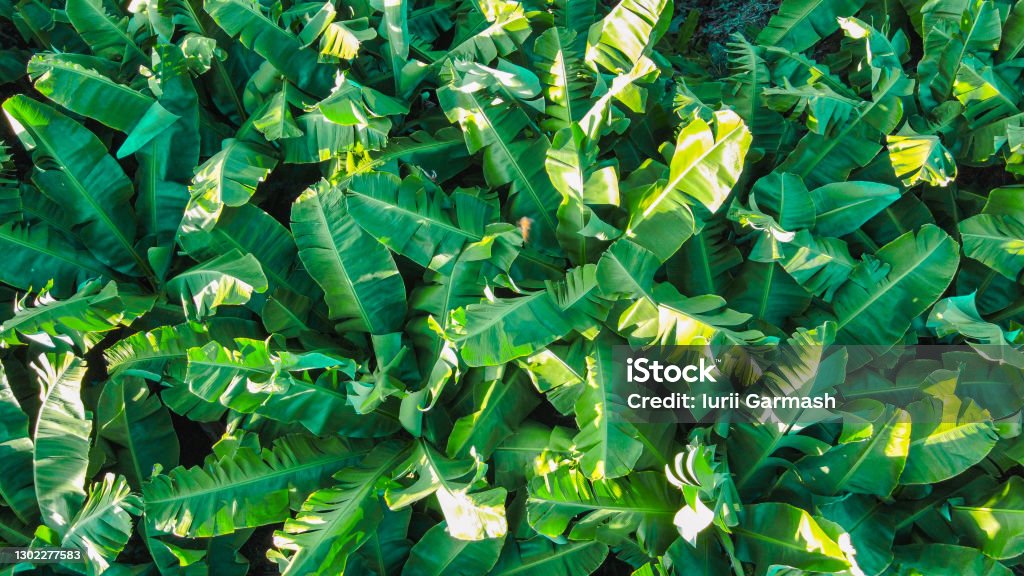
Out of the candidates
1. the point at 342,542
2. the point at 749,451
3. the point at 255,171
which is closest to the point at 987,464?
the point at 749,451

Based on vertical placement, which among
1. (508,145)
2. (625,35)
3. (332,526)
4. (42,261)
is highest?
(625,35)

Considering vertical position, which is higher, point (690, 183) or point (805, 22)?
point (805, 22)

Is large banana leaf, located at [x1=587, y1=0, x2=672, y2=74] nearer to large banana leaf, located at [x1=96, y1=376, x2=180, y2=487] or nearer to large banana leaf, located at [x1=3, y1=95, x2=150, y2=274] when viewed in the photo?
large banana leaf, located at [x1=3, y1=95, x2=150, y2=274]

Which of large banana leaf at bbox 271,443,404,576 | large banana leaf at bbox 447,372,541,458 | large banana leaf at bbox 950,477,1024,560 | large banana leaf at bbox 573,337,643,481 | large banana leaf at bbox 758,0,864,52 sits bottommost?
large banana leaf at bbox 950,477,1024,560

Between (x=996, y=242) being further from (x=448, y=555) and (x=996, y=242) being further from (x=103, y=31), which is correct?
(x=103, y=31)

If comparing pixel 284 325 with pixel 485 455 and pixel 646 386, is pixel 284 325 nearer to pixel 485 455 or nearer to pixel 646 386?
pixel 485 455

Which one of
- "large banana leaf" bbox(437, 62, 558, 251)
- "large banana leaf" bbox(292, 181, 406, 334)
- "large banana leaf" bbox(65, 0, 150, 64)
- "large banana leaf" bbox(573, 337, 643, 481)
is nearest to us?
"large banana leaf" bbox(573, 337, 643, 481)

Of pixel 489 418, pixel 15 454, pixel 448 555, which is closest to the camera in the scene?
pixel 448 555

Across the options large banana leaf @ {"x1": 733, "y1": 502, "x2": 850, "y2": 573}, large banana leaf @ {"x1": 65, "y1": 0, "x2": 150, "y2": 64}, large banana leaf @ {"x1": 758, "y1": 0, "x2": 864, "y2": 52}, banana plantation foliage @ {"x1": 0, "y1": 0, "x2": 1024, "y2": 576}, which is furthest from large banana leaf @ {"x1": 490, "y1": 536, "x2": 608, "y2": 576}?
large banana leaf @ {"x1": 65, "y1": 0, "x2": 150, "y2": 64}

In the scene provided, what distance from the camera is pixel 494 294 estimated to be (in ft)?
11.1

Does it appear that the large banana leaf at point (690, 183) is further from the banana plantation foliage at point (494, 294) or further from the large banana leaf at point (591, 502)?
the large banana leaf at point (591, 502)

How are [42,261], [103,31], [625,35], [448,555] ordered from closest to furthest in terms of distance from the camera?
[448,555] < [625,35] < [42,261] < [103,31]

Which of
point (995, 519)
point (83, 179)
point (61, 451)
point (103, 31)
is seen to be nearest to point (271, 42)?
point (103, 31)

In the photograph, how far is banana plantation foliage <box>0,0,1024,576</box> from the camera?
122 inches
